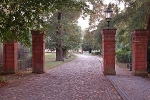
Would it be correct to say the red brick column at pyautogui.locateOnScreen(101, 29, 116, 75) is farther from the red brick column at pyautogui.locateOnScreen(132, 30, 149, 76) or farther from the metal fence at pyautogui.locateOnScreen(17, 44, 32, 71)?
the metal fence at pyautogui.locateOnScreen(17, 44, 32, 71)

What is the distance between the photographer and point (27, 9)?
35.8 ft

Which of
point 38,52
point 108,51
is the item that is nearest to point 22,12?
point 38,52

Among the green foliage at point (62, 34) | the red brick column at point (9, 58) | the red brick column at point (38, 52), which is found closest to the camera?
the red brick column at point (9, 58)

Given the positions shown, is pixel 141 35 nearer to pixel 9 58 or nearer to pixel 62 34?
pixel 9 58

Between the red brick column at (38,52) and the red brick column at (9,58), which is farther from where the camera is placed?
the red brick column at (38,52)

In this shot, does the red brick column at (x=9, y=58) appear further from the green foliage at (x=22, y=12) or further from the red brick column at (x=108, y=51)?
the red brick column at (x=108, y=51)

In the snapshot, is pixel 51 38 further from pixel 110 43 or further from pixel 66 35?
pixel 110 43

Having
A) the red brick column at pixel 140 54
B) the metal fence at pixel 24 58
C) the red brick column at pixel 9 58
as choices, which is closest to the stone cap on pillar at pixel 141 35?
the red brick column at pixel 140 54

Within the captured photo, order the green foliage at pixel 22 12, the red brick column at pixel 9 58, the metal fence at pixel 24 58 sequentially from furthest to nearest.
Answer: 1. the metal fence at pixel 24 58
2. the red brick column at pixel 9 58
3. the green foliage at pixel 22 12

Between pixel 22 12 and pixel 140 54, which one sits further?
pixel 140 54

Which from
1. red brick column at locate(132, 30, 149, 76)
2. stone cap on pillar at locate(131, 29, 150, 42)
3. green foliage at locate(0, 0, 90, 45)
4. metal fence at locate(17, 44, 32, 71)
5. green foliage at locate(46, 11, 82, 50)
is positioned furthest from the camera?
green foliage at locate(46, 11, 82, 50)

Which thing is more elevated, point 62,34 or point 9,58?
point 62,34

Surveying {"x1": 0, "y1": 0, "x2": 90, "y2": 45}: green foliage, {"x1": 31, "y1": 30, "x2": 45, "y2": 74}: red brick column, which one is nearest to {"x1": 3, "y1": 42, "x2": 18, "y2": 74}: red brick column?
{"x1": 31, "y1": 30, "x2": 45, "y2": 74}: red brick column

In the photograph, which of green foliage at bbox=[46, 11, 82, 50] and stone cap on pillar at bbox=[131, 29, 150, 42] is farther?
green foliage at bbox=[46, 11, 82, 50]
